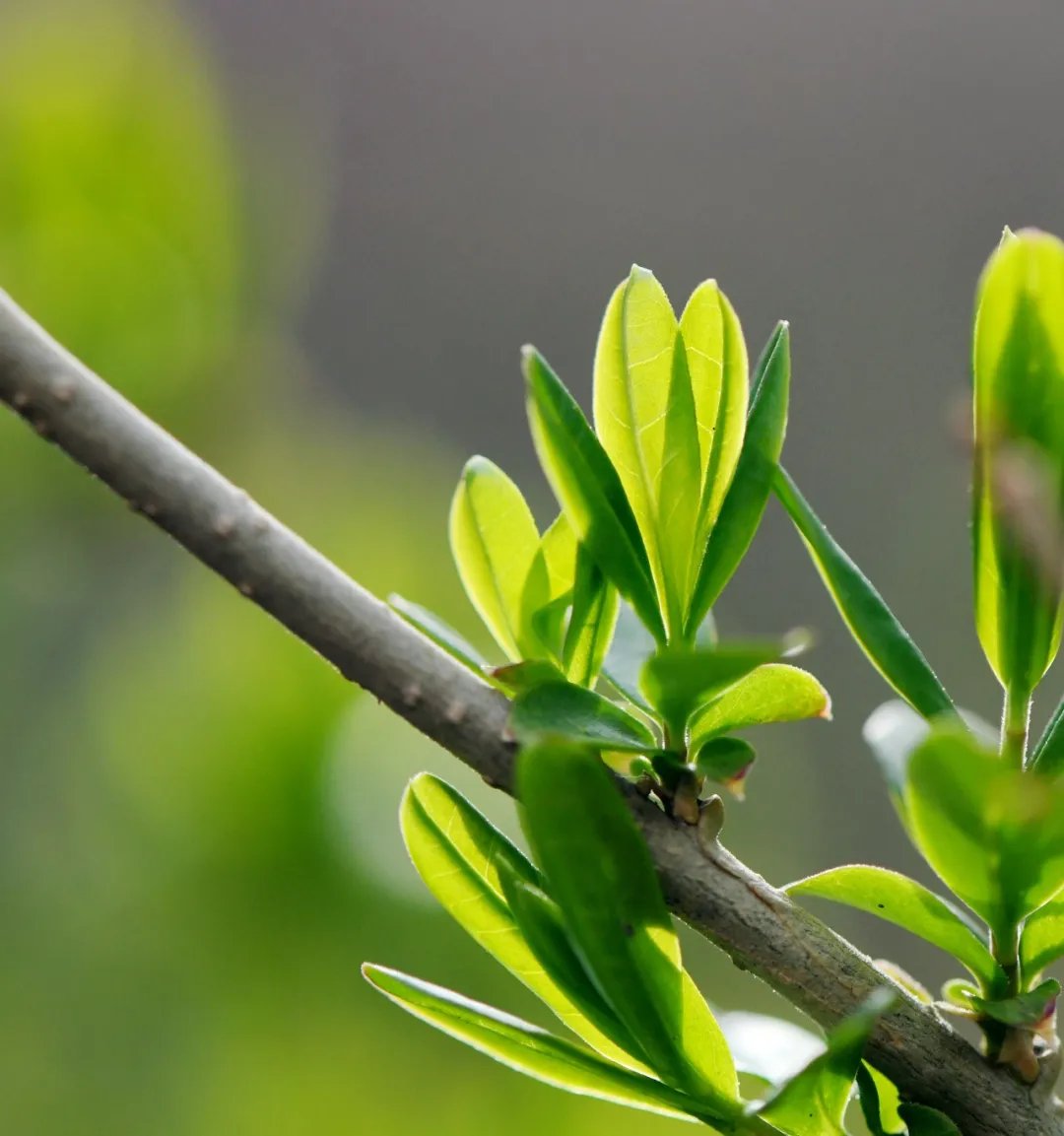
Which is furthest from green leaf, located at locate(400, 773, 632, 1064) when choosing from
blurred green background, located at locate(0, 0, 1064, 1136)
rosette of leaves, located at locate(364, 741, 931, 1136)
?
blurred green background, located at locate(0, 0, 1064, 1136)

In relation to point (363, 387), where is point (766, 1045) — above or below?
below

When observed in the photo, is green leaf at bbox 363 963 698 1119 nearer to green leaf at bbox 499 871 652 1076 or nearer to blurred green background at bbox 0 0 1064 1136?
green leaf at bbox 499 871 652 1076

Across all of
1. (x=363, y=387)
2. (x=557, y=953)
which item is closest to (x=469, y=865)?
(x=557, y=953)

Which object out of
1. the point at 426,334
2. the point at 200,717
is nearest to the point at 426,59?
the point at 426,334

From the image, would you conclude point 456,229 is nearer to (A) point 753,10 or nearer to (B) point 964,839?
(A) point 753,10

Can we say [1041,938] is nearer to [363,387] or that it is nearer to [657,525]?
[657,525]

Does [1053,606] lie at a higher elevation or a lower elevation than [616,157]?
lower

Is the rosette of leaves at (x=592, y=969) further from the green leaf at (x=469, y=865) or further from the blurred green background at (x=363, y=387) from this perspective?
the blurred green background at (x=363, y=387)
